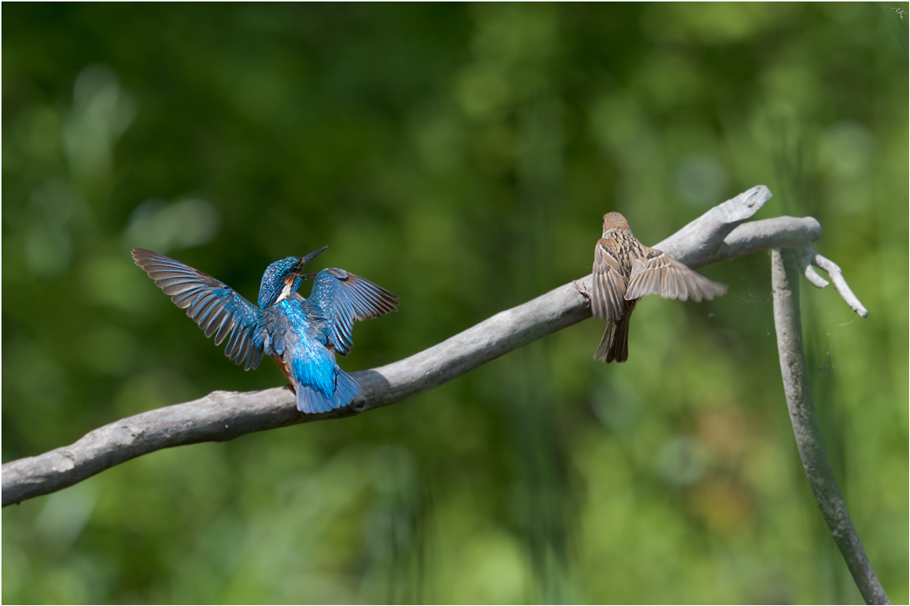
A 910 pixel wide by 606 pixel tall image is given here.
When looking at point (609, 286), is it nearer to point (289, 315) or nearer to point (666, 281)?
point (666, 281)

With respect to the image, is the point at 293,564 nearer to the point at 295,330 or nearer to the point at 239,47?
the point at 295,330

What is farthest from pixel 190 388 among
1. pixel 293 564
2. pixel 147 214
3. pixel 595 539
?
pixel 595 539

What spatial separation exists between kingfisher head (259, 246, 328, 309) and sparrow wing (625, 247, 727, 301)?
0.47 meters

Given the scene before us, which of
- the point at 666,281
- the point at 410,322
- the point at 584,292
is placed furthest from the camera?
the point at 410,322

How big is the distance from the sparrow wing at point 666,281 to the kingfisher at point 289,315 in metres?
0.41

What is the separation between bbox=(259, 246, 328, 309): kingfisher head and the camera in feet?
3.59

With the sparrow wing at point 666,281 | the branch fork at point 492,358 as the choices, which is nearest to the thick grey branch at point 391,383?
the branch fork at point 492,358

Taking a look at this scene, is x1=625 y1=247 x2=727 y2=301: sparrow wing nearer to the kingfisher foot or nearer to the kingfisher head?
the kingfisher foot

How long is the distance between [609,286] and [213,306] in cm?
58

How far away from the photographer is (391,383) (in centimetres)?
107

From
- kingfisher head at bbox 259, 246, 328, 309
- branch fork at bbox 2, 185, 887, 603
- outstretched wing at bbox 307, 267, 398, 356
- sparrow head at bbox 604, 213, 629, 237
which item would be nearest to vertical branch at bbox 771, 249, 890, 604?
branch fork at bbox 2, 185, 887, 603

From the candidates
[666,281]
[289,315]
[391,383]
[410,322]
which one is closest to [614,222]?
[666,281]

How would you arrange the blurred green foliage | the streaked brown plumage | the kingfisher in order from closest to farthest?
the streaked brown plumage
the kingfisher
the blurred green foliage

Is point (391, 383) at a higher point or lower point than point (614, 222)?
lower
